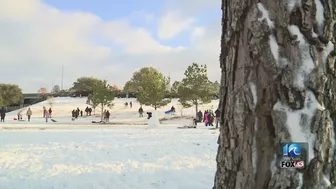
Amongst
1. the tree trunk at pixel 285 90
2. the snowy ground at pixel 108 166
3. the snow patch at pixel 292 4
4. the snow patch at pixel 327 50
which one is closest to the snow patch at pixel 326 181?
the tree trunk at pixel 285 90

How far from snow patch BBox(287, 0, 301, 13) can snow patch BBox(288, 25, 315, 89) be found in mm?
105

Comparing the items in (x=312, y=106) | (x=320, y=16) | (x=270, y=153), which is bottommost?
(x=270, y=153)

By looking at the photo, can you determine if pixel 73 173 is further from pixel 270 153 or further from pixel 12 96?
pixel 12 96

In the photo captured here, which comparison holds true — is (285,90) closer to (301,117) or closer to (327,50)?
(301,117)

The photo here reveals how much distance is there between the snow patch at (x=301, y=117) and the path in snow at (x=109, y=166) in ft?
17.1

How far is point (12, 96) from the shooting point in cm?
7925

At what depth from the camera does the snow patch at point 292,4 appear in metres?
2.37

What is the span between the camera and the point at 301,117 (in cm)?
235

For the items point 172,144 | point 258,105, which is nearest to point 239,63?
point 258,105

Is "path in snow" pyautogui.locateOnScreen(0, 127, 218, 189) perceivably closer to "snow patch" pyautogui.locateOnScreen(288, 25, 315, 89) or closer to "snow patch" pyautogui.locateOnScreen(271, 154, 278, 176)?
"snow patch" pyautogui.locateOnScreen(271, 154, 278, 176)

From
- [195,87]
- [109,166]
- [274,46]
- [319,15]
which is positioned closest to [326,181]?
[274,46]

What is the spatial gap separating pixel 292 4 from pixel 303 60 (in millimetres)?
349

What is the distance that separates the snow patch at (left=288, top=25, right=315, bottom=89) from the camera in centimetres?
235

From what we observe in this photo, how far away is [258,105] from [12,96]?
273 feet
